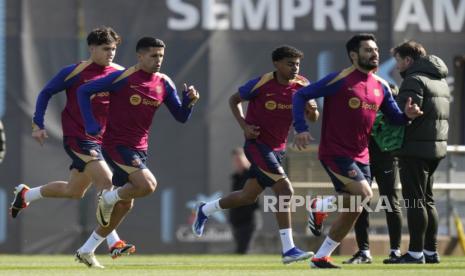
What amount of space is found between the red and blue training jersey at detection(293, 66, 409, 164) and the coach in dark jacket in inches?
37.1

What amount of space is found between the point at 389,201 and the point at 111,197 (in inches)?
116

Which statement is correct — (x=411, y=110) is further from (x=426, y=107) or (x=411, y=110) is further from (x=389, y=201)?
(x=389, y=201)

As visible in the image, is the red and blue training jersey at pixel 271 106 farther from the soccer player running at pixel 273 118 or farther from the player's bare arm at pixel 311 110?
the player's bare arm at pixel 311 110

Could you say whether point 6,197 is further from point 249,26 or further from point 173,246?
point 249,26

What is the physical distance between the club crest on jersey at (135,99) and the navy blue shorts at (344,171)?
6.19 feet

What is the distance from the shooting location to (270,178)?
13.2 meters

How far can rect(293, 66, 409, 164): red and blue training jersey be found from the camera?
39.9 ft

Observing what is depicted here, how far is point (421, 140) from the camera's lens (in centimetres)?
1331

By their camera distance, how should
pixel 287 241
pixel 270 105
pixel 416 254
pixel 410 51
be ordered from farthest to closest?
pixel 410 51 < pixel 270 105 < pixel 416 254 < pixel 287 241

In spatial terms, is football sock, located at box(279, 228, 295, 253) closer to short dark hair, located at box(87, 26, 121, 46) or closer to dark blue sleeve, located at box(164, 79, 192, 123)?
dark blue sleeve, located at box(164, 79, 192, 123)

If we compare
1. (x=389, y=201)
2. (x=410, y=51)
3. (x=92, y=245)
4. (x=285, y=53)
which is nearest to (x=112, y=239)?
(x=92, y=245)

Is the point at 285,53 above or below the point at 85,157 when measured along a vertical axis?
above

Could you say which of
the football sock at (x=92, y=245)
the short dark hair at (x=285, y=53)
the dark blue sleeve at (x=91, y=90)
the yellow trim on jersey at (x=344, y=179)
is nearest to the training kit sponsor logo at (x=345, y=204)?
the yellow trim on jersey at (x=344, y=179)

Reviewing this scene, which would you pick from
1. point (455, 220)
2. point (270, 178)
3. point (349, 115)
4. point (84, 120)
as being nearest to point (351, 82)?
point (349, 115)
